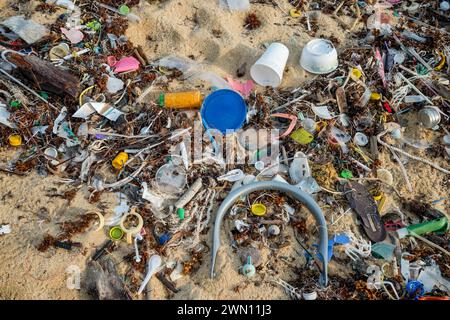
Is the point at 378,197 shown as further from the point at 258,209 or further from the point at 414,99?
the point at 414,99

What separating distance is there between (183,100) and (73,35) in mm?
1671

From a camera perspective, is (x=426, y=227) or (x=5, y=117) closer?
(x=426, y=227)

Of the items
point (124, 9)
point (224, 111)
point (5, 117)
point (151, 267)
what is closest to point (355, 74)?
point (224, 111)

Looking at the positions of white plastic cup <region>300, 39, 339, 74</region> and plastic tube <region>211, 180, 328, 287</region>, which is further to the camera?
white plastic cup <region>300, 39, 339, 74</region>

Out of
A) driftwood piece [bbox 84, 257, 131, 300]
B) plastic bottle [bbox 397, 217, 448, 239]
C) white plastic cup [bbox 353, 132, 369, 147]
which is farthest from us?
white plastic cup [bbox 353, 132, 369, 147]

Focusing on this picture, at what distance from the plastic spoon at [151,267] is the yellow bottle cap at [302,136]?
1.73 metres

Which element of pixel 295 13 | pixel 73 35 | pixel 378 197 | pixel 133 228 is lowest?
pixel 133 228

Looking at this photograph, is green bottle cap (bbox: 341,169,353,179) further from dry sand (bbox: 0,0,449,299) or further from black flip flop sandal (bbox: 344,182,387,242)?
dry sand (bbox: 0,0,449,299)

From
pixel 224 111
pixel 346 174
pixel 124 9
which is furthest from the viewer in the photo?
pixel 124 9

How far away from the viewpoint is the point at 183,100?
4.07 meters

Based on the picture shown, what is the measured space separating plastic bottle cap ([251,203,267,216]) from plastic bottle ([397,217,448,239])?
1.16 metres

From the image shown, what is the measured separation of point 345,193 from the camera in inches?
141

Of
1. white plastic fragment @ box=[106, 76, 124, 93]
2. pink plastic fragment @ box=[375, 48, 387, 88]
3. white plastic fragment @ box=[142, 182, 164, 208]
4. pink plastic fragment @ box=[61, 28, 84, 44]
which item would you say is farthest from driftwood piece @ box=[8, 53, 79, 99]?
pink plastic fragment @ box=[375, 48, 387, 88]

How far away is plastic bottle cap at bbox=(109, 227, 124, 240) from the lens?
3275 mm
